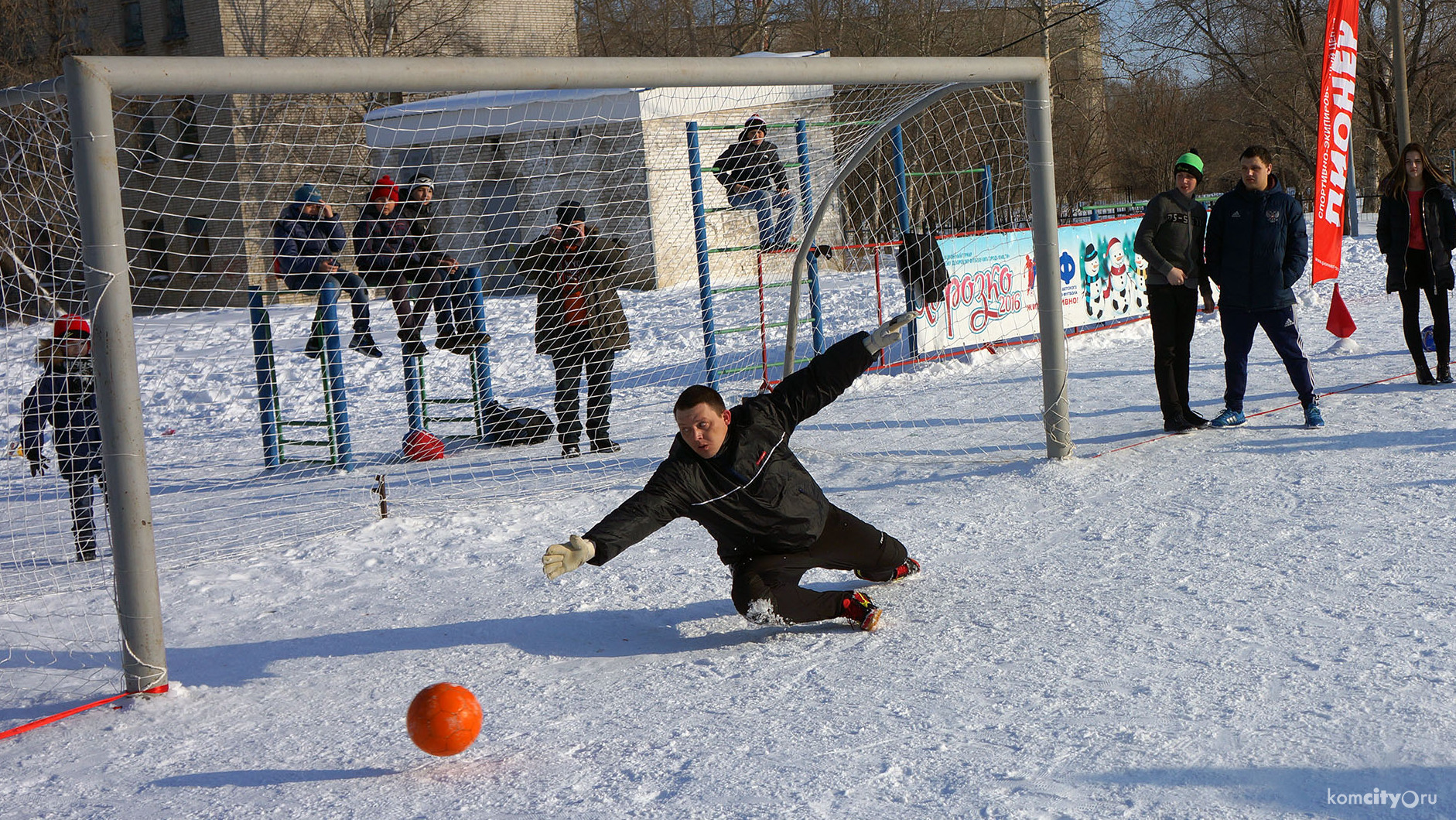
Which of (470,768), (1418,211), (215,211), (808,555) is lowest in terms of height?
(470,768)

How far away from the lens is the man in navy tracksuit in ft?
20.8

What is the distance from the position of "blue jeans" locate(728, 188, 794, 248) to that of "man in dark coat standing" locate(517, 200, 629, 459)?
1.57 meters

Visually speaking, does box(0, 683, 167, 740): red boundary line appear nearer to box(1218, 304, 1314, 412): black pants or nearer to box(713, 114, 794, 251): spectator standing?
box(1218, 304, 1314, 412): black pants

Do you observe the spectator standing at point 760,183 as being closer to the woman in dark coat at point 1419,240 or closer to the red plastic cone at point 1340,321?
the woman in dark coat at point 1419,240

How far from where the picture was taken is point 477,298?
8703 mm

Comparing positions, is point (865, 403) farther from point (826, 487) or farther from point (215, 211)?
point (215, 211)

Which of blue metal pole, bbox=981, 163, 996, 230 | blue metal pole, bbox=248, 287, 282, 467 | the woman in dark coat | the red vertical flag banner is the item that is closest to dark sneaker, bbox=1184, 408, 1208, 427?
the woman in dark coat

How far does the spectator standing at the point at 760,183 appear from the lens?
909cm

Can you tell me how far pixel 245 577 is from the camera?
17.8ft

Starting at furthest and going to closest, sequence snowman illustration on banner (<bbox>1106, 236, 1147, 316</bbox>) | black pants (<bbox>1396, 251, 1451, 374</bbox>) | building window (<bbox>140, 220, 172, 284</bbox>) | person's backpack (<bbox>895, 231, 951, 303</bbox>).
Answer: snowman illustration on banner (<bbox>1106, 236, 1147, 316</bbox>) < person's backpack (<bbox>895, 231, 951, 303</bbox>) < black pants (<bbox>1396, 251, 1451, 374</bbox>) < building window (<bbox>140, 220, 172, 284</bbox>)

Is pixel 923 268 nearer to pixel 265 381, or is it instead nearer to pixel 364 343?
pixel 364 343


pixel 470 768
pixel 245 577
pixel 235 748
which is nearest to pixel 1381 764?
pixel 470 768

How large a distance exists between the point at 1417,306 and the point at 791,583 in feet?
17.9

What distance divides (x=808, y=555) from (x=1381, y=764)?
1898 millimetres
